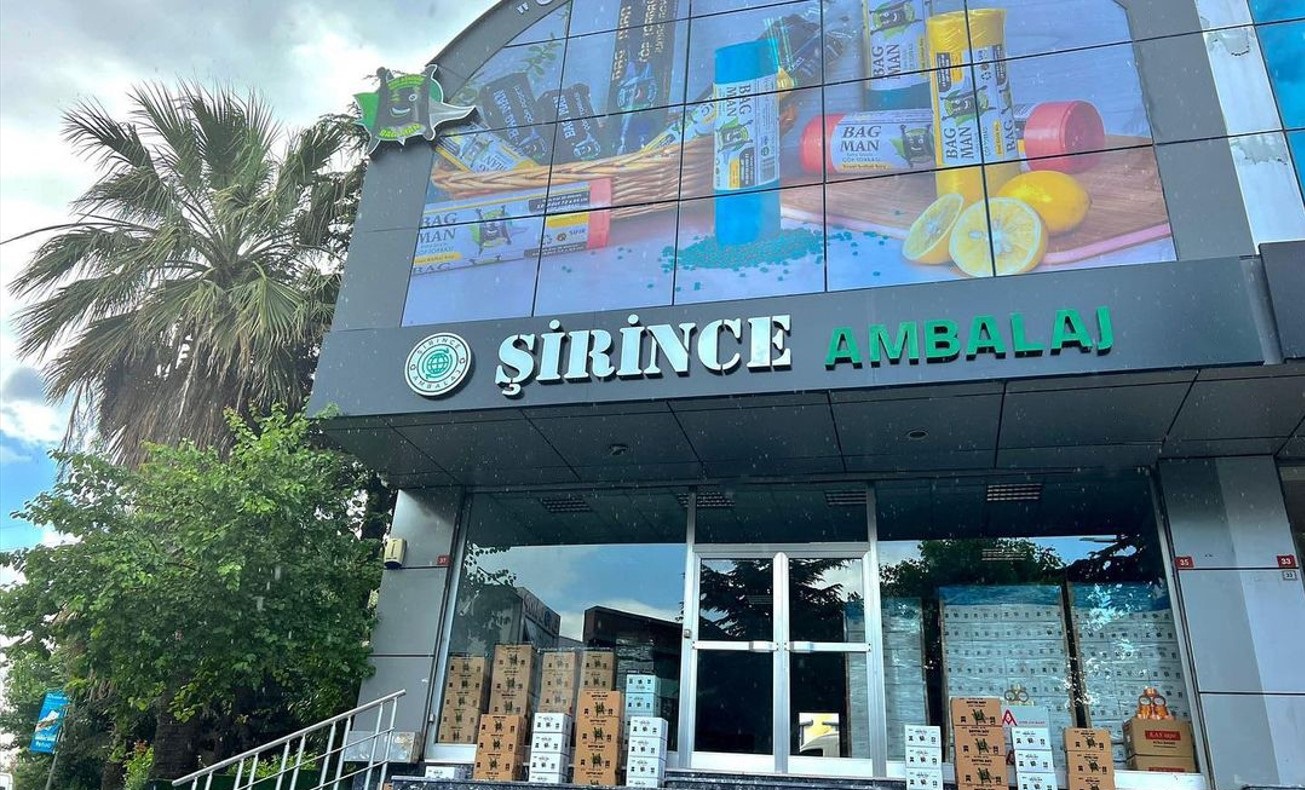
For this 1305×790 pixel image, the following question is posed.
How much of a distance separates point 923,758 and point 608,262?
5.04 meters

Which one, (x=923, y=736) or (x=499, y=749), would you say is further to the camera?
(x=499, y=749)

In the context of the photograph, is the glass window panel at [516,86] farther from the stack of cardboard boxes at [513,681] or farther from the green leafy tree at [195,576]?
the stack of cardboard boxes at [513,681]

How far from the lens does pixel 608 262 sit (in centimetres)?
877

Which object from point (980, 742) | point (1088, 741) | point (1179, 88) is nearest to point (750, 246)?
point (1179, 88)

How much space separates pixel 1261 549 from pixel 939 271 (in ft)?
11.4

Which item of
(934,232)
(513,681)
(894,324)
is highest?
(934,232)

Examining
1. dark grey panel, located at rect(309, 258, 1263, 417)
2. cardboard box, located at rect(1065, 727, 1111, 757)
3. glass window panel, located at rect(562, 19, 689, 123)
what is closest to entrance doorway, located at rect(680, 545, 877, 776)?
cardboard box, located at rect(1065, 727, 1111, 757)

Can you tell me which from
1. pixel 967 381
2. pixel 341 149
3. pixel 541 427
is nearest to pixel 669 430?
pixel 541 427

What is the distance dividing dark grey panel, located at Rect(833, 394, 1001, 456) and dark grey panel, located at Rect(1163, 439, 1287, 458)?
4.90 feet

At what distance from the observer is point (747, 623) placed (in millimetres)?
8703

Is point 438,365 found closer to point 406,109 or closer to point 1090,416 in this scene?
point 406,109

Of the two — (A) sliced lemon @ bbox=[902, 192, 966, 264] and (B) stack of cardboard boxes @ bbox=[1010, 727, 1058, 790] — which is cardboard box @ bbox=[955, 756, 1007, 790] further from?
(A) sliced lemon @ bbox=[902, 192, 966, 264]

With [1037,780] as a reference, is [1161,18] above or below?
above

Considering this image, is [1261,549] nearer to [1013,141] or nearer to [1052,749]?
[1052,749]
